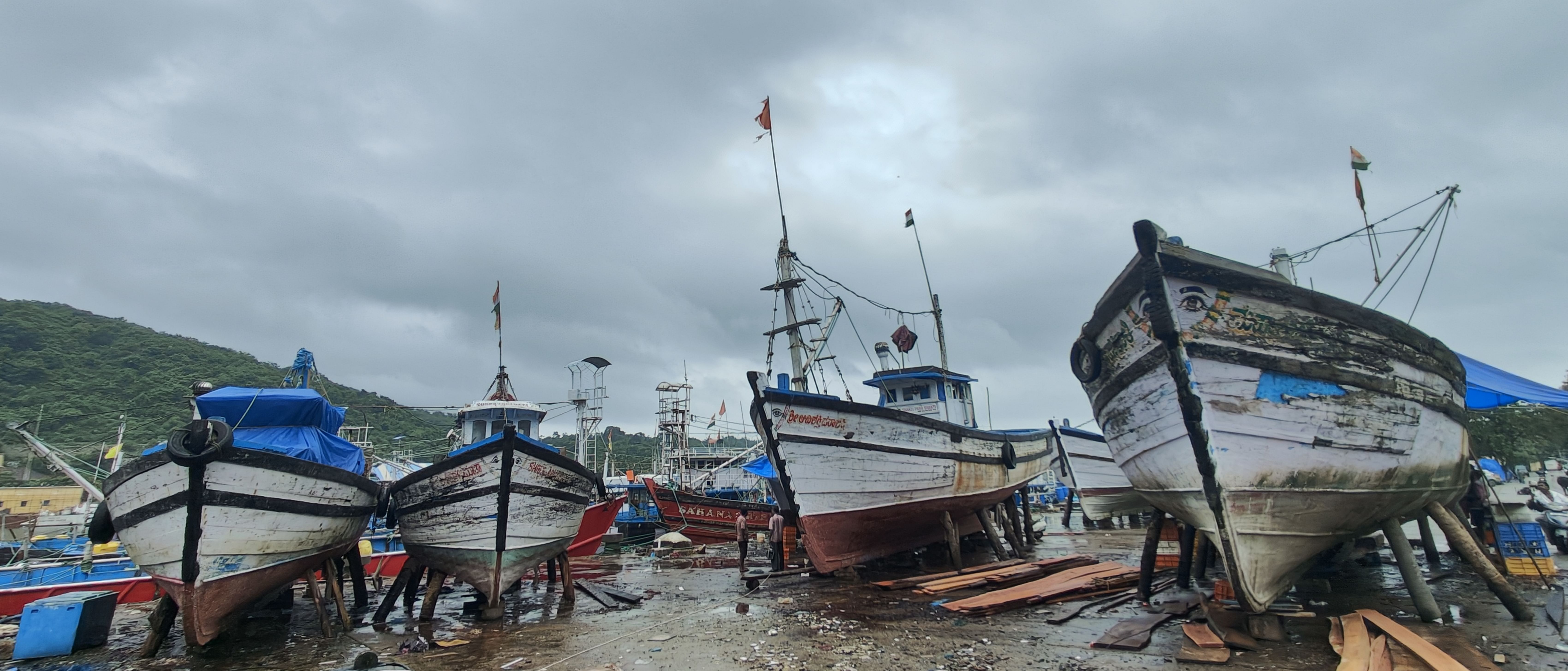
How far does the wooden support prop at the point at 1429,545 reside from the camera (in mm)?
9539

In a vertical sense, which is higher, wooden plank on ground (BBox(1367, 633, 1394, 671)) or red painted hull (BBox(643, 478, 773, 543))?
red painted hull (BBox(643, 478, 773, 543))

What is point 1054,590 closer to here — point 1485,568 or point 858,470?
point 858,470

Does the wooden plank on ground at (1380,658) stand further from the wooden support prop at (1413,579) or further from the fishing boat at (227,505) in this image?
the fishing boat at (227,505)

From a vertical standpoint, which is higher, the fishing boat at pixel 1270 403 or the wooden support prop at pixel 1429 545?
the fishing boat at pixel 1270 403

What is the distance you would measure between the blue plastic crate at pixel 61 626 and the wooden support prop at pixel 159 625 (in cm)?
101

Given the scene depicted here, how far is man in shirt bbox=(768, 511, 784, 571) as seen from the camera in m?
14.4

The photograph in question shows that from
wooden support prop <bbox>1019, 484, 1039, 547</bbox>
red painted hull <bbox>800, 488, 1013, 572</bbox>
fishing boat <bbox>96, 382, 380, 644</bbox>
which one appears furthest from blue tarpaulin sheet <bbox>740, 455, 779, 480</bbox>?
fishing boat <bbox>96, 382, 380, 644</bbox>

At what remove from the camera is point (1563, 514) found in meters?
12.9

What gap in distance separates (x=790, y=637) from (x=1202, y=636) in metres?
4.39

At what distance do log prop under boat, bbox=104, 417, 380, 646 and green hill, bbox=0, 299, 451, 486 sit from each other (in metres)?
25.1

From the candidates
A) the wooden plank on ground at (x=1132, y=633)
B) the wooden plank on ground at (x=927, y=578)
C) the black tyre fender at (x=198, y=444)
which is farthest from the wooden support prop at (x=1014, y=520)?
the black tyre fender at (x=198, y=444)

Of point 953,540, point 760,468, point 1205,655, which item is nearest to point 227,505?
point 1205,655

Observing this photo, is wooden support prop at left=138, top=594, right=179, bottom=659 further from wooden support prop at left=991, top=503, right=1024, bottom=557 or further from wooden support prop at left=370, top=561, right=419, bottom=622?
wooden support prop at left=991, top=503, right=1024, bottom=557

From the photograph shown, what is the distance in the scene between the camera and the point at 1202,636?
6191 millimetres
